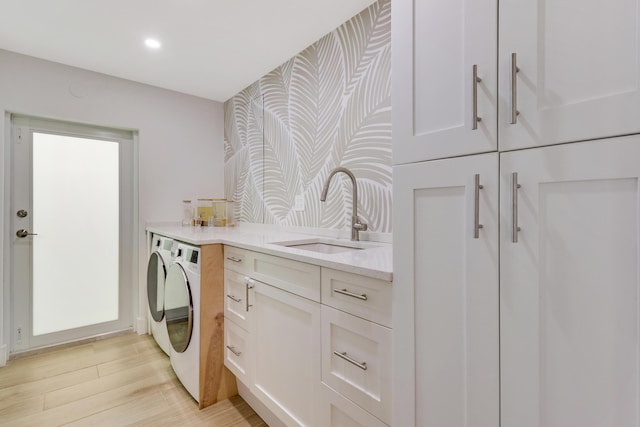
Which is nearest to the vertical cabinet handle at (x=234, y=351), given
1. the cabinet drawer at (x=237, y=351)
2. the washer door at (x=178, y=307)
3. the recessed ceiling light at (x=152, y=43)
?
the cabinet drawer at (x=237, y=351)

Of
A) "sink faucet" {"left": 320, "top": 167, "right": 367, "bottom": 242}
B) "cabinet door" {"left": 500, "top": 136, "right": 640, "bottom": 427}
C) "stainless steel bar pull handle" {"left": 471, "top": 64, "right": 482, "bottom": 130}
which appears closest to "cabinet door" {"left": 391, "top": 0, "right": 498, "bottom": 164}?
"stainless steel bar pull handle" {"left": 471, "top": 64, "right": 482, "bottom": 130}

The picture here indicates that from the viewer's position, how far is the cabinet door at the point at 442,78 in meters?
0.75

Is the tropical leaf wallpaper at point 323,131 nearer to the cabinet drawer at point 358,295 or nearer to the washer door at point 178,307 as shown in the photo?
the cabinet drawer at point 358,295

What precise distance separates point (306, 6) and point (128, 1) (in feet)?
3.29

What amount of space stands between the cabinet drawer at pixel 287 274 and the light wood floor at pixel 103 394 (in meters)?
0.87

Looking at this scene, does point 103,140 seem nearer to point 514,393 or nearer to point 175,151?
point 175,151

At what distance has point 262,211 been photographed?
2.77m

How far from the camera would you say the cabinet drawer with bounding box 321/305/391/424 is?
0.98 meters

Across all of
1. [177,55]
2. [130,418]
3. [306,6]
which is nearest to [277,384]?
[130,418]

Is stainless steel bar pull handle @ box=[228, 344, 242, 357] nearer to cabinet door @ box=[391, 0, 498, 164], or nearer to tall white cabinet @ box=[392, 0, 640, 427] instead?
tall white cabinet @ box=[392, 0, 640, 427]

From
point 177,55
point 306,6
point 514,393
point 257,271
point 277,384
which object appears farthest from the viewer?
point 177,55

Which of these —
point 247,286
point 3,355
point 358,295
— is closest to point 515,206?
point 358,295

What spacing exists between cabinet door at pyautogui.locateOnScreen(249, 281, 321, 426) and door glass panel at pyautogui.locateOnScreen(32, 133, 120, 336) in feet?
6.48

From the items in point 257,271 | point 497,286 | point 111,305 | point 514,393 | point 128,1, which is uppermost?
point 128,1
